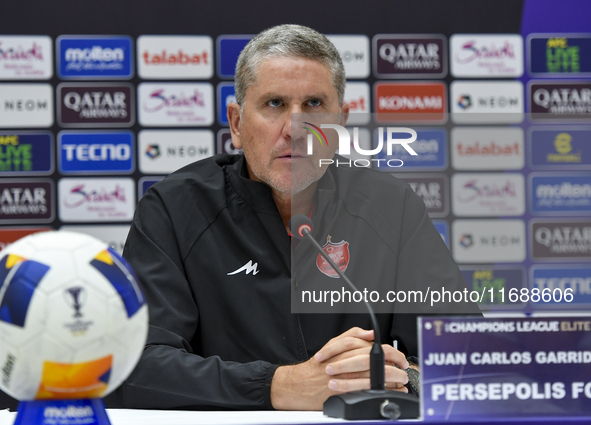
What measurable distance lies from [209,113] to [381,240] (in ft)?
5.33

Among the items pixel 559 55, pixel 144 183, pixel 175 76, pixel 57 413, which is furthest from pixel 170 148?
pixel 57 413

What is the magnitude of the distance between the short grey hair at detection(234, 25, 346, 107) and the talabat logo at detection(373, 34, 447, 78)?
1.14 meters

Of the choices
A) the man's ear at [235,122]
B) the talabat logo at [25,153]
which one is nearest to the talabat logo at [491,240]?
the man's ear at [235,122]

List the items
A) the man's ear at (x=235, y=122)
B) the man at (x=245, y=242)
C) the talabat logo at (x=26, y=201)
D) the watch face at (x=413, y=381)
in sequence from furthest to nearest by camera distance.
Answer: the talabat logo at (x=26, y=201) < the man's ear at (x=235, y=122) < the man at (x=245, y=242) < the watch face at (x=413, y=381)

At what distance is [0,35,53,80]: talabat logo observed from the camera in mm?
2402

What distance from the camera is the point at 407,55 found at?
2488 millimetres

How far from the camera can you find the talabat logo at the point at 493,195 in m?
0.82

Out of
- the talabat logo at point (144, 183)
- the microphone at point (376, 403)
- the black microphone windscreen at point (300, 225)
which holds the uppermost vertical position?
the talabat logo at point (144, 183)

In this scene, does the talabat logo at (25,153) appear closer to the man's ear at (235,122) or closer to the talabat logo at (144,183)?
the talabat logo at (144,183)

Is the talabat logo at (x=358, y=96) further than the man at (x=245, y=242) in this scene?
Yes

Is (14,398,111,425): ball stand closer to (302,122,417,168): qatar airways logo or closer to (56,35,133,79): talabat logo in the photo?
(302,122,417,168): qatar airways logo

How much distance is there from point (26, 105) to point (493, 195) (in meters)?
2.09

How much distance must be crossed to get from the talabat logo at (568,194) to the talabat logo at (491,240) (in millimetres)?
39

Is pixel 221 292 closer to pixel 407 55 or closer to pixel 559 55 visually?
pixel 407 55
